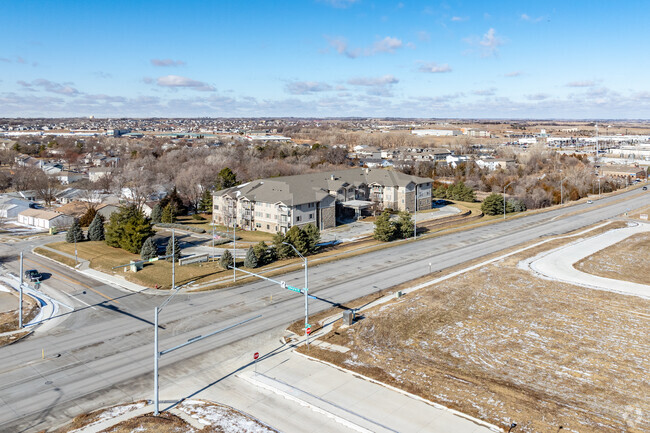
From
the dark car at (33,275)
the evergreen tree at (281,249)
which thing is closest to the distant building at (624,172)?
the evergreen tree at (281,249)

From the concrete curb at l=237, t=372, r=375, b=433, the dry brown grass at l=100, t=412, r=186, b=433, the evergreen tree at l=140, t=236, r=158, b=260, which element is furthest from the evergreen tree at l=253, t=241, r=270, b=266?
the dry brown grass at l=100, t=412, r=186, b=433

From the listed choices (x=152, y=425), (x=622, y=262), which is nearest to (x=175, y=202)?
(x=152, y=425)

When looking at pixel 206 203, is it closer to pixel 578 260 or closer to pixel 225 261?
pixel 225 261

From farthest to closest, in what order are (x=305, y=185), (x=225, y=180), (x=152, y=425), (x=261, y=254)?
1. (x=225, y=180)
2. (x=305, y=185)
3. (x=261, y=254)
4. (x=152, y=425)

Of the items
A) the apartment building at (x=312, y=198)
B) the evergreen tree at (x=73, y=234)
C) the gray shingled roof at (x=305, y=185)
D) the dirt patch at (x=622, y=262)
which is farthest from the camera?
the gray shingled roof at (x=305, y=185)

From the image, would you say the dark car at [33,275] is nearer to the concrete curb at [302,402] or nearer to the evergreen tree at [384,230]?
the concrete curb at [302,402]

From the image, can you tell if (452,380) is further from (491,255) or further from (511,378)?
(491,255)

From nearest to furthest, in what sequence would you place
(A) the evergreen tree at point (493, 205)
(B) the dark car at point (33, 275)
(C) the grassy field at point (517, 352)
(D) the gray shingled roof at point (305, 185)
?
(C) the grassy field at point (517, 352) → (B) the dark car at point (33, 275) → (D) the gray shingled roof at point (305, 185) → (A) the evergreen tree at point (493, 205)

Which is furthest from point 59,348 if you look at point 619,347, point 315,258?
point 619,347
